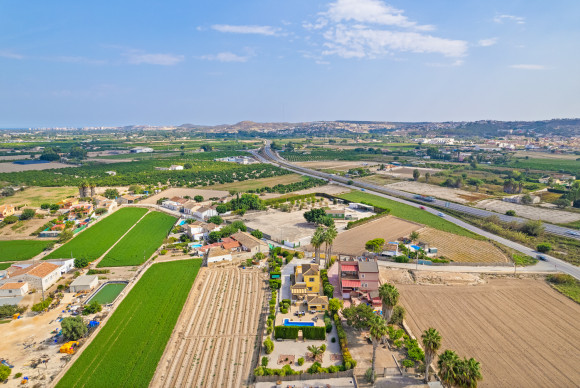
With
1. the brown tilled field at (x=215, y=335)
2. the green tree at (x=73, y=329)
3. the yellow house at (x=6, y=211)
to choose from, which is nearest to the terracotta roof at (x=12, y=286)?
the green tree at (x=73, y=329)

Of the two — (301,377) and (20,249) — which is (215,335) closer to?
(301,377)

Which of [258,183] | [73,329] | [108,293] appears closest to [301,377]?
[73,329]

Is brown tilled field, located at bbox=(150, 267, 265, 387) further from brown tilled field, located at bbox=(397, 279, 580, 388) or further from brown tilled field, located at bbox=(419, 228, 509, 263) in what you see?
brown tilled field, located at bbox=(419, 228, 509, 263)

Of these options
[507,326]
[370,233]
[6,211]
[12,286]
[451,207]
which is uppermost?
[6,211]

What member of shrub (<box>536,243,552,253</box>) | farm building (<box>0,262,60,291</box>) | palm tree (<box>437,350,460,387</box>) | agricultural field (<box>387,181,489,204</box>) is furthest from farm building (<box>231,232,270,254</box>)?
agricultural field (<box>387,181,489,204</box>)

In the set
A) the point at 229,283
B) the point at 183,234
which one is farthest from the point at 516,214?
the point at 183,234

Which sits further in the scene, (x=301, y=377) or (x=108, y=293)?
(x=108, y=293)

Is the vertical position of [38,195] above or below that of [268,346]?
above
